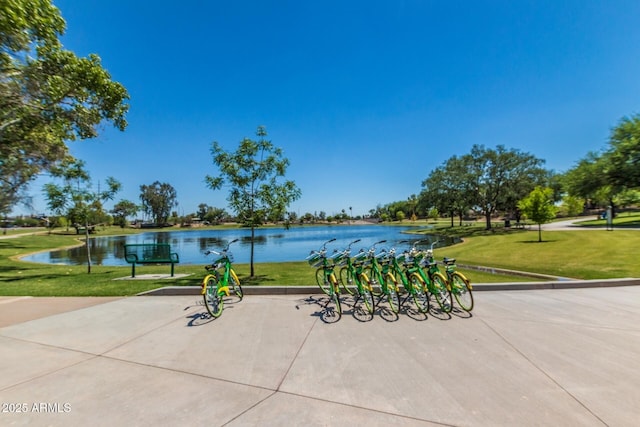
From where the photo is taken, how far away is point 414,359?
3695mm

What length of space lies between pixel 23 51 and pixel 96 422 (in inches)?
291

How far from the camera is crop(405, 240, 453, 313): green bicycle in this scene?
219 inches

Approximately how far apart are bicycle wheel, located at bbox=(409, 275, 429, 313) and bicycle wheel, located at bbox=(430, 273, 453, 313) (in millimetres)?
226

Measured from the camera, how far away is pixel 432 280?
5.62 m

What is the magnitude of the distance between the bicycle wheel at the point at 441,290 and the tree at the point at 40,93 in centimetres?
854

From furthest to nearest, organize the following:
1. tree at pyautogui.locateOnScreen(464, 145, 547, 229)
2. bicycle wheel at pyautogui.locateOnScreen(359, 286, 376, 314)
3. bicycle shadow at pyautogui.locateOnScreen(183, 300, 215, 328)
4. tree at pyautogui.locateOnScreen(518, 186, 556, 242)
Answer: tree at pyautogui.locateOnScreen(464, 145, 547, 229) → tree at pyautogui.locateOnScreen(518, 186, 556, 242) → bicycle wheel at pyautogui.locateOnScreen(359, 286, 376, 314) → bicycle shadow at pyautogui.locateOnScreen(183, 300, 215, 328)

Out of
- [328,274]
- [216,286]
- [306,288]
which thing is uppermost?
[328,274]

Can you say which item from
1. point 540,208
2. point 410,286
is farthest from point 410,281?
point 540,208

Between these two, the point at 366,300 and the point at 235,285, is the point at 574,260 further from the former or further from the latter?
the point at 235,285

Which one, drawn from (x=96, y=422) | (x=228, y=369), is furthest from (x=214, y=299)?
(x=96, y=422)

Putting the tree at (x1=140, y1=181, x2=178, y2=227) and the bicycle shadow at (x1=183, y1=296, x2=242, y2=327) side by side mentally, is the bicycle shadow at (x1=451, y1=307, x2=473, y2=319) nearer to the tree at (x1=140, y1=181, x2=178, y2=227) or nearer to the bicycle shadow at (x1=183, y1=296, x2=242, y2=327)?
the bicycle shadow at (x1=183, y1=296, x2=242, y2=327)

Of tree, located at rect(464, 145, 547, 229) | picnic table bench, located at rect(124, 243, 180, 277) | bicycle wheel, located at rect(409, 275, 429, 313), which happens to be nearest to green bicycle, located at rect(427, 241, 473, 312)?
bicycle wheel, located at rect(409, 275, 429, 313)

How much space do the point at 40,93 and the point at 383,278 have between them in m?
9.25

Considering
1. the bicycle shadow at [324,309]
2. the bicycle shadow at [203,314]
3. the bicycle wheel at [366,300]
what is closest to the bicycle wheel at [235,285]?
the bicycle shadow at [203,314]
